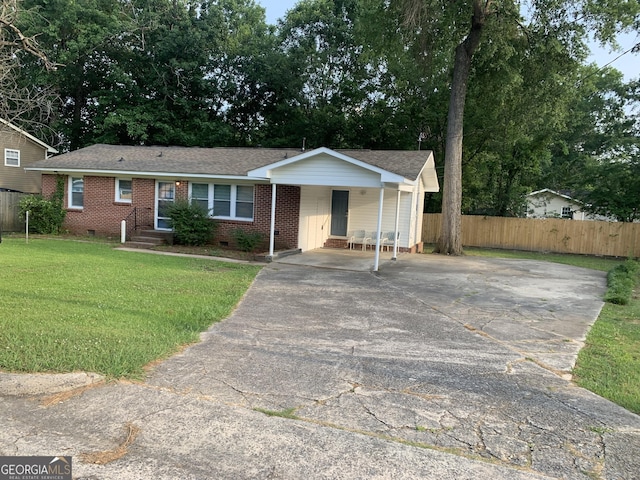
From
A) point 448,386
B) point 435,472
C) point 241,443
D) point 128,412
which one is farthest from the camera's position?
point 448,386

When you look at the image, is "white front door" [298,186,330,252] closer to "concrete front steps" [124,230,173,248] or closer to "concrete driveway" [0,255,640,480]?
"concrete front steps" [124,230,173,248]

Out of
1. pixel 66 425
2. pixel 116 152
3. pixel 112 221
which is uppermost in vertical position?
pixel 116 152

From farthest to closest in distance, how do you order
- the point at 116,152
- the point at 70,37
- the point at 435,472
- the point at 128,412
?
the point at 70,37, the point at 116,152, the point at 128,412, the point at 435,472

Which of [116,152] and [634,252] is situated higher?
[116,152]

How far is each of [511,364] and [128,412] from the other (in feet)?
14.1

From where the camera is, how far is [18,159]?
2595cm

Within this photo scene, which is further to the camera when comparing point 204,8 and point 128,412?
point 204,8

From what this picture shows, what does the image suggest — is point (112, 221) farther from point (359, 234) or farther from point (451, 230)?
point (451, 230)

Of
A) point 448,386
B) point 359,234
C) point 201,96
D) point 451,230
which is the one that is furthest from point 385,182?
point 201,96

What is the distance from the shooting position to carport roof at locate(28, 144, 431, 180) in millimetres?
16547

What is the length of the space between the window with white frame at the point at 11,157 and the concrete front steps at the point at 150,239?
13.6 meters

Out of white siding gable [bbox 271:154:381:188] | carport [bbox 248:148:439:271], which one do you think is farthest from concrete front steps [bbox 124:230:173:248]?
white siding gable [bbox 271:154:381:188]

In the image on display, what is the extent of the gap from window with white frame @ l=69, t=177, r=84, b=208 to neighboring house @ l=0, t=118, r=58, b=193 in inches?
308

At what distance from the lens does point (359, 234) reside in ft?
60.1
